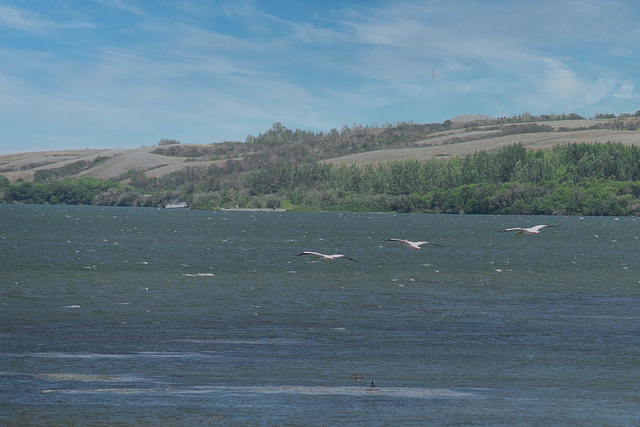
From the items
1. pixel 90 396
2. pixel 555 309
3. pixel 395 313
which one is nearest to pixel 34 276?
pixel 395 313

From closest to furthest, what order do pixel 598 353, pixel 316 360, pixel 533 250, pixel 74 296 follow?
pixel 316 360
pixel 598 353
pixel 74 296
pixel 533 250

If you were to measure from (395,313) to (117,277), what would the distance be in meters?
25.3

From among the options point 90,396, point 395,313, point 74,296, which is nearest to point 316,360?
point 90,396

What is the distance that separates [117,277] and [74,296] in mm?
11920

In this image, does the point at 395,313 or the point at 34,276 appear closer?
the point at 395,313

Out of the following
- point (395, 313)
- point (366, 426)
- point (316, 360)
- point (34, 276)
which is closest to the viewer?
point (366, 426)

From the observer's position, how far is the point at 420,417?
1895 cm

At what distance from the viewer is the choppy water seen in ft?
64.6

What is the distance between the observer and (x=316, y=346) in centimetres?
2920

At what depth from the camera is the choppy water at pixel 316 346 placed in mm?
19688

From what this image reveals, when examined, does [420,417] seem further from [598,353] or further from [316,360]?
[598,353]

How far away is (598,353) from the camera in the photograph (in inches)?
1109

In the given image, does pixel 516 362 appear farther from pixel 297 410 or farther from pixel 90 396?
pixel 90 396

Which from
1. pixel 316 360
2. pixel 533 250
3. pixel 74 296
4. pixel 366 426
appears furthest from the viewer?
pixel 533 250
